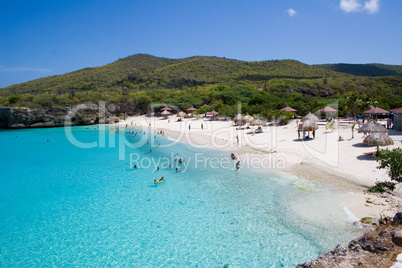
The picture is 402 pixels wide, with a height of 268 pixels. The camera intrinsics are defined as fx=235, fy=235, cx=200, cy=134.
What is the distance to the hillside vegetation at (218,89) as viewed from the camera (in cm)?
3441

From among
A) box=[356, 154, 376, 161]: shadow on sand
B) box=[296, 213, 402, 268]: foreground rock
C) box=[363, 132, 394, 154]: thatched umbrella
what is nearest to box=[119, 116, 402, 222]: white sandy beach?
box=[356, 154, 376, 161]: shadow on sand

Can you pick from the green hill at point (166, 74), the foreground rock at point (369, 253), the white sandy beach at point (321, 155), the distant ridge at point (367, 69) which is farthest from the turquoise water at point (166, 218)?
the distant ridge at point (367, 69)

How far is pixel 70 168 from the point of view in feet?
59.1

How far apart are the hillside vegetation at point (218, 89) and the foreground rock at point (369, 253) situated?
23.7 meters

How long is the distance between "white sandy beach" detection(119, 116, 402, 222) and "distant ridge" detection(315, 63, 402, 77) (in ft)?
272

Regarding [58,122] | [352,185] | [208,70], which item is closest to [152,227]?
[352,185]

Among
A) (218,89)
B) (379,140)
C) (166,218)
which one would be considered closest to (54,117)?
(218,89)

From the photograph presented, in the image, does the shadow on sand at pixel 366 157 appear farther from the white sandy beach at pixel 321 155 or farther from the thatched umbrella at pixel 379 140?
the thatched umbrella at pixel 379 140

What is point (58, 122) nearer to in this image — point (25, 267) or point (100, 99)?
point (100, 99)

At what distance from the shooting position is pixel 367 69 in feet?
303

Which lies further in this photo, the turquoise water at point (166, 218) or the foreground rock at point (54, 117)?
the foreground rock at point (54, 117)

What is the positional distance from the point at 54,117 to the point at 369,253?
157 ft

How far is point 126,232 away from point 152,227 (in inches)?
38.4

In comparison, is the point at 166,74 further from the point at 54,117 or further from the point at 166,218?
the point at 166,218
